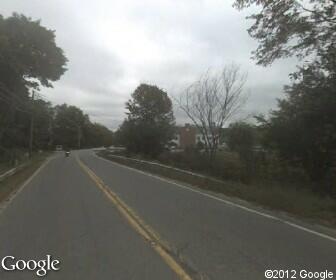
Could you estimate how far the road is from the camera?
8234 mm

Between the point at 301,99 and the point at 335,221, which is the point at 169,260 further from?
the point at 301,99

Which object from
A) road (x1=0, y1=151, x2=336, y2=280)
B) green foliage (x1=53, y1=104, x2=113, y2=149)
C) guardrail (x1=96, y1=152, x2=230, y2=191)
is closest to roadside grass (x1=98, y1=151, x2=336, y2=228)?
guardrail (x1=96, y1=152, x2=230, y2=191)

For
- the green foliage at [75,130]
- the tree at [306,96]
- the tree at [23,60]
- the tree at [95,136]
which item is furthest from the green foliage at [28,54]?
the tree at [95,136]

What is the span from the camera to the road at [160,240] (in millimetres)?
8234

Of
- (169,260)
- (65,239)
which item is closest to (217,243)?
(169,260)

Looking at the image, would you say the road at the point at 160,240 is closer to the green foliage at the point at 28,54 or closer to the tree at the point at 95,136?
the green foliage at the point at 28,54

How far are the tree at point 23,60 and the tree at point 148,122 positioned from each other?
44.3 ft

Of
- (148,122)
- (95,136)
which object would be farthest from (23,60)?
(95,136)

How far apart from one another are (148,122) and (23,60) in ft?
66.7

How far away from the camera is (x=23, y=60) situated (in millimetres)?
57594

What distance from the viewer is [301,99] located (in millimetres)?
24438

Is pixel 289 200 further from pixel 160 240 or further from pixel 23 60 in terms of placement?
pixel 23 60

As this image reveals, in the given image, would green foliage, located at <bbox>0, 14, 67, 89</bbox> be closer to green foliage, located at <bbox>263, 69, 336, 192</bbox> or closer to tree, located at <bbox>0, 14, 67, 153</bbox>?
tree, located at <bbox>0, 14, 67, 153</bbox>

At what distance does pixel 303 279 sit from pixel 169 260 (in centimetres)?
211
